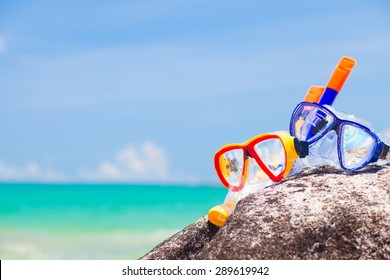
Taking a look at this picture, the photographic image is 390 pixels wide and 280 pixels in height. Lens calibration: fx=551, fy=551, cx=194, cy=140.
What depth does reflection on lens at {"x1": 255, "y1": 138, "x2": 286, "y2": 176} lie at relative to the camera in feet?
13.2

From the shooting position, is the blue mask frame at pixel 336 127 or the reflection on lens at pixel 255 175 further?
the reflection on lens at pixel 255 175

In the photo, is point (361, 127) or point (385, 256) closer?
point (385, 256)

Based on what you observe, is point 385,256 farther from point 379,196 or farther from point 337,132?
point 337,132

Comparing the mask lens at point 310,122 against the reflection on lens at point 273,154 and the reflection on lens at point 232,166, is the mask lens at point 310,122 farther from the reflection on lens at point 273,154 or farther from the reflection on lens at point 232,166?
the reflection on lens at point 232,166

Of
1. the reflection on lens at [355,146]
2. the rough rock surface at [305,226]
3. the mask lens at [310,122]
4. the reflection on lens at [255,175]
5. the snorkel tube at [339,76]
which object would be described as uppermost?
the snorkel tube at [339,76]

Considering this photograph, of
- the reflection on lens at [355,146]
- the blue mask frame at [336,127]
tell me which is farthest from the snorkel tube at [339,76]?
the reflection on lens at [355,146]

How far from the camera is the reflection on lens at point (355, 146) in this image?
4117 millimetres

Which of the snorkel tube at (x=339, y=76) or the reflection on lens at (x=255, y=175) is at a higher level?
the snorkel tube at (x=339, y=76)

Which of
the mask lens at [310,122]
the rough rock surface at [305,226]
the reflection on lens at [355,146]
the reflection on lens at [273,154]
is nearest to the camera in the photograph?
the rough rock surface at [305,226]

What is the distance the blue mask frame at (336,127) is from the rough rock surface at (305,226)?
0.77 ft

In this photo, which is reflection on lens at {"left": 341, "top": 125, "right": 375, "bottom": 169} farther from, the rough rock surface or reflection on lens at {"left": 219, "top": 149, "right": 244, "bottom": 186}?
reflection on lens at {"left": 219, "top": 149, "right": 244, "bottom": 186}
